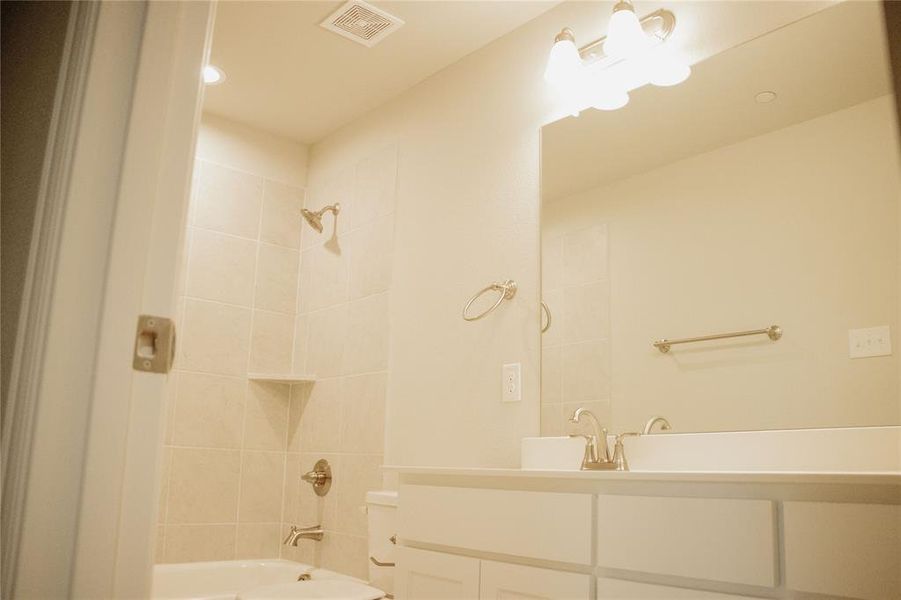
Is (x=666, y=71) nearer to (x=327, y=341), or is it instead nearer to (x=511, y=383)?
(x=511, y=383)

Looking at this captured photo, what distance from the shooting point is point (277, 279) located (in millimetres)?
3502

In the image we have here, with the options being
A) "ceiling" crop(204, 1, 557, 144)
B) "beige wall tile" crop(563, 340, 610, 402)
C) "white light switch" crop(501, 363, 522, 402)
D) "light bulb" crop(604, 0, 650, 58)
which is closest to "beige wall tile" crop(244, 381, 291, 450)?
"ceiling" crop(204, 1, 557, 144)

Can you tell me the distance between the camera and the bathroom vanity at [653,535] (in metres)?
1.16

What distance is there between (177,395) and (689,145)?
2232mm

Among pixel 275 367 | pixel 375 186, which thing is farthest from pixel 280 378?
pixel 375 186

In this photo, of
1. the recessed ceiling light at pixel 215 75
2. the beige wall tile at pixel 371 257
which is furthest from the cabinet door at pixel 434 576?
the recessed ceiling light at pixel 215 75

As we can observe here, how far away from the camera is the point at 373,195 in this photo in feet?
10.5

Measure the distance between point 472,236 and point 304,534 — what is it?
1440mm

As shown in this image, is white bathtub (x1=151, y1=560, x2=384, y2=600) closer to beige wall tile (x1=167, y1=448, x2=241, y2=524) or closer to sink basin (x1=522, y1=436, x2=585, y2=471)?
beige wall tile (x1=167, y1=448, x2=241, y2=524)

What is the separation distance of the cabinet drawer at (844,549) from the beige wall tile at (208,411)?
2505 mm

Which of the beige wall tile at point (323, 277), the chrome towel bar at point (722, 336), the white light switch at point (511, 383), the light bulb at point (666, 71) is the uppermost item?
the light bulb at point (666, 71)

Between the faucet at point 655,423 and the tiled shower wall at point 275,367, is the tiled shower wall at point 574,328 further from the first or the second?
the tiled shower wall at point 275,367

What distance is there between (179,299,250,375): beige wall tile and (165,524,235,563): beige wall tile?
65 cm

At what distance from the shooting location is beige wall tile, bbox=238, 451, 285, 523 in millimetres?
3246
